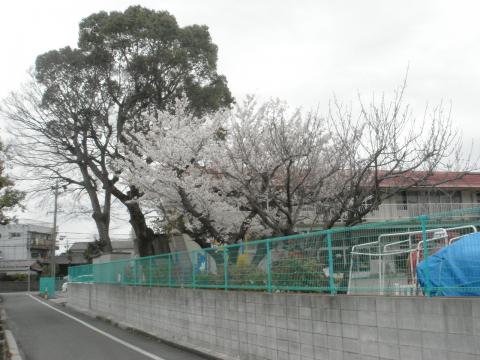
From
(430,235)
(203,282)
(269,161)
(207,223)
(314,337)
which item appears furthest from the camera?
(207,223)

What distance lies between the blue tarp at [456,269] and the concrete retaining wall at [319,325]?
0.27m

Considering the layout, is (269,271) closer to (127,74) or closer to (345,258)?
(345,258)

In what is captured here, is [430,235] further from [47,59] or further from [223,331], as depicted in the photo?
[47,59]

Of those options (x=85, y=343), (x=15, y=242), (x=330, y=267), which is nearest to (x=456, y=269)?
(x=330, y=267)

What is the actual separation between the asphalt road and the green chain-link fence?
6.22ft

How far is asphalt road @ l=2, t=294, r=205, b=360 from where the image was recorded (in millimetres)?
10568

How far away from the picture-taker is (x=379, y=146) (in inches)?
447

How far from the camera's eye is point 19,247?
68.9 metres

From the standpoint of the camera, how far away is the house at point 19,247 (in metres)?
66.9

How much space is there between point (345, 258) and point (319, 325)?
3.47ft

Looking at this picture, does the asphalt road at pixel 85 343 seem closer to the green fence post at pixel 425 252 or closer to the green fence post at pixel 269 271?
the green fence post at pixel 269 271

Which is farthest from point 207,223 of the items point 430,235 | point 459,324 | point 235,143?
point 459,324

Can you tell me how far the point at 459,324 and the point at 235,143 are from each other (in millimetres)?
9560

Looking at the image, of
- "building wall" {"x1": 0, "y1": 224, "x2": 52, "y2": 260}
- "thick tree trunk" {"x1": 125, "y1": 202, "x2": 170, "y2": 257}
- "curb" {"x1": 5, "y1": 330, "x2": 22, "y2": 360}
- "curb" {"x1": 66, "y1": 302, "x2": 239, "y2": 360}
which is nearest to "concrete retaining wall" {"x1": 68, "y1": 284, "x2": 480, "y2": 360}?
"curb" {"x1": 66, "y1": 302, "x2": 239, "y2": 360}
